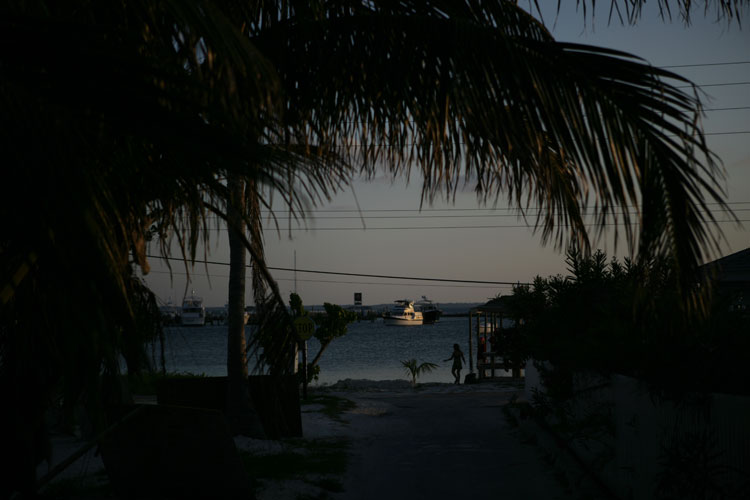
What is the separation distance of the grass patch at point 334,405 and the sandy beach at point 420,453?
0.15 m

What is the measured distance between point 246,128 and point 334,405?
15.8 m

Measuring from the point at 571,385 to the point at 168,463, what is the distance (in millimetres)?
6125

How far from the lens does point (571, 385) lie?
9812 millimetres

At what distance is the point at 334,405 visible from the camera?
17.8m

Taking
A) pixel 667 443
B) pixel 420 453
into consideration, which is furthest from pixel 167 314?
pixel 420 453

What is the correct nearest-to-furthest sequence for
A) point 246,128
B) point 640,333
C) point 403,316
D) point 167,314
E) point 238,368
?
point 246,128 < point 167,314 < point 640,333 < point 238,368 < point 403,316

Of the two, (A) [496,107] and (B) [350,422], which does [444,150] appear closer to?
(A) [496,107]

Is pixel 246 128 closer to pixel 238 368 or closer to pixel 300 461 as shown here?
pixel 300 461

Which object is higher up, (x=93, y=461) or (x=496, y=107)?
(x=496, y=107)

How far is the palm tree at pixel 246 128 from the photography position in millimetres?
2064

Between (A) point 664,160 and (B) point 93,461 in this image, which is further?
(B) point 93,461

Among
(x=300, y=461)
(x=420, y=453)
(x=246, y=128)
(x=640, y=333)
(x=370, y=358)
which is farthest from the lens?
(x=370, y=358)

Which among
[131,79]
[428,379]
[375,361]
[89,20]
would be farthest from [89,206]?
[375,361]

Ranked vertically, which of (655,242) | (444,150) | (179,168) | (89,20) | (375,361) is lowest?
(375,361)
